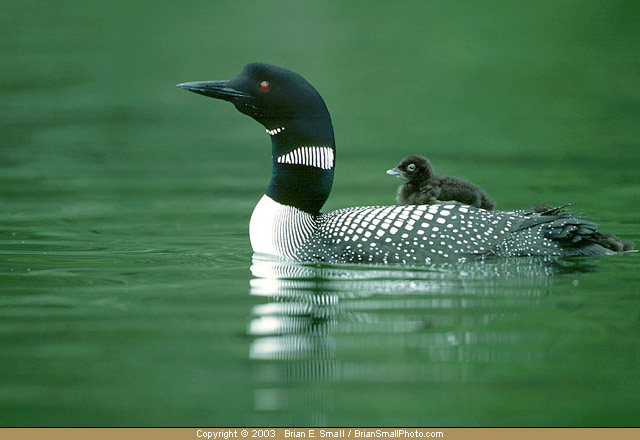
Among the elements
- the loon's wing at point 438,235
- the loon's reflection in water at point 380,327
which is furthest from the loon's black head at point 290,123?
the loon's reflection in water at point 380,327

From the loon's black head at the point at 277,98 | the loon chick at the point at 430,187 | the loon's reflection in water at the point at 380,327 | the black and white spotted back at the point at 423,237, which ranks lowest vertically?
the loon's reflection in water at the point at 380,327

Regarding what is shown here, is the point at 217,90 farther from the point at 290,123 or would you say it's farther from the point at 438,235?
the point at 438,235

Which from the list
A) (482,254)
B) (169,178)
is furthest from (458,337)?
(169,178)

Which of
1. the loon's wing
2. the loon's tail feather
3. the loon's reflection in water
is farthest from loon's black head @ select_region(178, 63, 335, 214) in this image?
the loon's tail feather

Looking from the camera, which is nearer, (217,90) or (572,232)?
(572,232)

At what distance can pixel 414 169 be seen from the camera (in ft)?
21.4

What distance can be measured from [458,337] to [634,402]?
77 cm

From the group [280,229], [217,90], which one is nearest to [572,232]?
[280,229]

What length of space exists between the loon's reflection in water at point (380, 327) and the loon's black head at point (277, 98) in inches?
27.7

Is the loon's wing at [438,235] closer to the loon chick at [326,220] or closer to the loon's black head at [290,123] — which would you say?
the loon chick at [326,220]

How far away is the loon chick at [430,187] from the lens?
21.2ft

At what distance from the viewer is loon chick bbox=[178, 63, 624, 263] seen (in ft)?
18.7

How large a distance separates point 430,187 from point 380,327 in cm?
200

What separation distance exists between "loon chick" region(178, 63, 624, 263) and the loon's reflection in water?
0.30 feet
